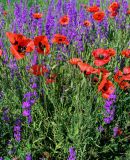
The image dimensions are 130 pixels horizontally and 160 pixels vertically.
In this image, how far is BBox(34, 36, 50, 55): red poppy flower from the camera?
2.61m

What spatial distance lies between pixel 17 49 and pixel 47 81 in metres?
0.48

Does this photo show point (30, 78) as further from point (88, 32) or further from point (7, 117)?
point (88, 32)

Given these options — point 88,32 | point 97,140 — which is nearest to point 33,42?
point 97,140

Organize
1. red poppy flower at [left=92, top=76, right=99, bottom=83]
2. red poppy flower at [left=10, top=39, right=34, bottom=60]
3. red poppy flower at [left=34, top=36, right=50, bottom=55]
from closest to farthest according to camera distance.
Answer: red poppy flower at [left=10, top=39, right=34, bottom=60], red poppy flower at [left=34, top=36, right=50, bottom=55], red poppy flower at [left=92, top=76, right=99, bottom=83]

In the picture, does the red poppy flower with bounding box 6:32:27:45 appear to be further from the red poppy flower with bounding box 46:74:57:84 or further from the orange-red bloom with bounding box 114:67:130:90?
the orange-red bloom with bounding box 114:67:130:90

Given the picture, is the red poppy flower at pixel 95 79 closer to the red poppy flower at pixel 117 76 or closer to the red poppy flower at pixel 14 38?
the red poppy flower at pixel 117 76

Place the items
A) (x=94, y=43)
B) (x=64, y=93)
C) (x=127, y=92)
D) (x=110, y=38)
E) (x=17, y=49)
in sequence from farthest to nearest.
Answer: (x=110, y=38) < (x=94, y=43) < (x=127, y=92) < (x=64, y=93) < (x=17, y=49)

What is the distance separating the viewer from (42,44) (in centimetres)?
264

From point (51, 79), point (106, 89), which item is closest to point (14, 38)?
point (51, 79)

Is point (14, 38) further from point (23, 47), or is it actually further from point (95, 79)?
point (95, 79)

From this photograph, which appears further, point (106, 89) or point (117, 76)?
point (117, 76)

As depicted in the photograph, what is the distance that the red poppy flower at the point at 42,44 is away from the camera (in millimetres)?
2609

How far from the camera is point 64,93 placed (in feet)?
9.69

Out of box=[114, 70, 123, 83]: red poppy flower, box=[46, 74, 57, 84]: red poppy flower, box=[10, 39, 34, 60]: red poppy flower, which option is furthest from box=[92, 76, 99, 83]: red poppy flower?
box=[10, 39, 34, 60]: red poppy flower
